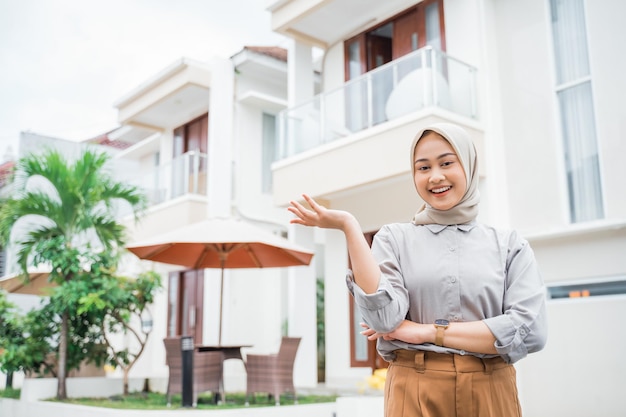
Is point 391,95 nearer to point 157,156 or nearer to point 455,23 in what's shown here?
point 455,23

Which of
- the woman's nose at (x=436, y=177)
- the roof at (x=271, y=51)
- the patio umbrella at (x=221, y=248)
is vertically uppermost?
the roof at (x=271, y=51)

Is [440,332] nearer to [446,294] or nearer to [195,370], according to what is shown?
[446,294]

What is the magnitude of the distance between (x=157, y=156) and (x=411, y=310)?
1803 centimetres

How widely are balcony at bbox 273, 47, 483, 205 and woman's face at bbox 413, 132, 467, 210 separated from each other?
7023 millimetres

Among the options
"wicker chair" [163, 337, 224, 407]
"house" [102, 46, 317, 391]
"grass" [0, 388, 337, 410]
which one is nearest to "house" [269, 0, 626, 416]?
"house" [102, 46, 317, 391]

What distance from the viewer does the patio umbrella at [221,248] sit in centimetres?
823

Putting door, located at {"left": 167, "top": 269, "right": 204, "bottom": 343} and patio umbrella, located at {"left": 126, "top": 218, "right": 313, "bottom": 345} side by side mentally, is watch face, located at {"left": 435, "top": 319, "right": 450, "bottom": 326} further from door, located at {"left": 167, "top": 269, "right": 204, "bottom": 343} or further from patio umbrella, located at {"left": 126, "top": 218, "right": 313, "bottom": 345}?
door, located at {"left": 167, "top": 269, "right": 204, "bottom": 343}

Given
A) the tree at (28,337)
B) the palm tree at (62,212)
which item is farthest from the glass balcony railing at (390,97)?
the tree at (28,337)

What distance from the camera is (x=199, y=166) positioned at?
14.8 m

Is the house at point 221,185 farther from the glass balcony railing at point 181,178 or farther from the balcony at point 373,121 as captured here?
the balcony at point 373,121

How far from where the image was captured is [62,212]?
9.37 metres

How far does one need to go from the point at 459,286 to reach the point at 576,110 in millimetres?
7584

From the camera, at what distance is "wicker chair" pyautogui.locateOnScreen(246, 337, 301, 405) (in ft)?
27.5

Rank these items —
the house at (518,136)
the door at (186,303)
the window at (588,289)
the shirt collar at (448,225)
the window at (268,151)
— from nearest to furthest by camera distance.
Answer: the shirt collar at (448,225), the window at (588,289), the house at (518,136), the door at (186,303), the window at (268,151)
